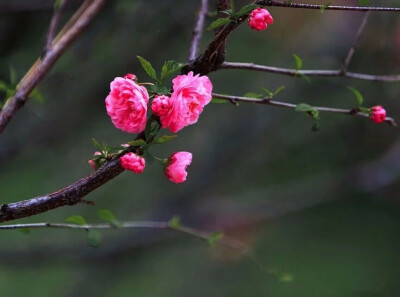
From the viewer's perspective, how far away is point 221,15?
904mm

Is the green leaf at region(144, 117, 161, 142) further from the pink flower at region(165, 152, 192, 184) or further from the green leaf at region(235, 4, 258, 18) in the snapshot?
the green leaf at region(235, 4, 258, 18)

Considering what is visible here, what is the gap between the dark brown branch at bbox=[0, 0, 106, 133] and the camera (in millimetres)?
1017

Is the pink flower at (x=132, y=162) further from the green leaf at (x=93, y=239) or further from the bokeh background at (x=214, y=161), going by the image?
the bokeh background at (x=214, y=161)

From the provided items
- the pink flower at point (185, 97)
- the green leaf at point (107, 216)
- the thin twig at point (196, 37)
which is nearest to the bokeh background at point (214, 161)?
the green leaf at point (107, 216)

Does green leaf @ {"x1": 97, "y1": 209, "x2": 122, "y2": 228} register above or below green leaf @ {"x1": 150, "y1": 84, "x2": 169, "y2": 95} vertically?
below

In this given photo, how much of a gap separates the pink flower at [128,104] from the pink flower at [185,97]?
3cm

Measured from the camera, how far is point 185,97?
2.71 ft

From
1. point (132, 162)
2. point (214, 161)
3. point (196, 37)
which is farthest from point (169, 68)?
point (214, 161)

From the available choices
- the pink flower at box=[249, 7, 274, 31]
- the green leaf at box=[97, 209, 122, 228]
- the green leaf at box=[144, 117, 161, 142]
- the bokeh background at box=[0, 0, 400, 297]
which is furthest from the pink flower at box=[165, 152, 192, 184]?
the bokeh background at box=[0, 0, 400, 297]

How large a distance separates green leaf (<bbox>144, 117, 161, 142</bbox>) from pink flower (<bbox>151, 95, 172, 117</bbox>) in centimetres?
2

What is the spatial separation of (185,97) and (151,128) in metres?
0.06

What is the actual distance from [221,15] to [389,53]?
5.39 feet

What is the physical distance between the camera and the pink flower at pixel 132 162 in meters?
0.78

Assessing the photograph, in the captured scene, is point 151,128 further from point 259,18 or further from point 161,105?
point 259,18
